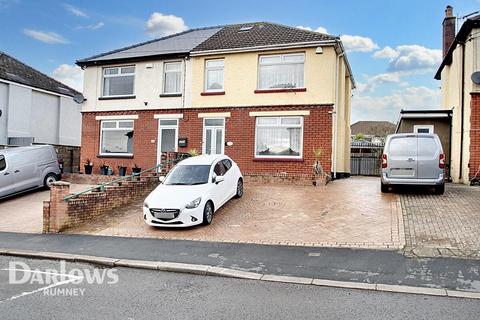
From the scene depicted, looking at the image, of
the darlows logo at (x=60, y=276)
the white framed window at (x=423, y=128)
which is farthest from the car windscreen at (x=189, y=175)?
the white framed window at (x=423, y=128)

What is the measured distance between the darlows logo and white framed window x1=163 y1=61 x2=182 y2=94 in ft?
42.6

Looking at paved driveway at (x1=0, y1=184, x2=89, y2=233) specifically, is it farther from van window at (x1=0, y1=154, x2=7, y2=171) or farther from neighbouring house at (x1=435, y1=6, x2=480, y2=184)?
neighbouring house at (x1=435, y1=6, x2=480, y2=184)

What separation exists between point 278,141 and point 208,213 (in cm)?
774

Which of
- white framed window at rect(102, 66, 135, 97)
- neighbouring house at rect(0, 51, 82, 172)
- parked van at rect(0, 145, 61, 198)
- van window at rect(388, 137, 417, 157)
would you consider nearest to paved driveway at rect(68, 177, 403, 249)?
van window at rect(388, 137, 417, 157)

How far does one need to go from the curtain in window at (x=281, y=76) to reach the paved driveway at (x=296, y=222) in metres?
5.68

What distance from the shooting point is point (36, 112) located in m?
25.4

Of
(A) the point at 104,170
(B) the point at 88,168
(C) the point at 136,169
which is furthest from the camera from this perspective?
(B) the point at 88,168

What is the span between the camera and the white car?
1027 cm

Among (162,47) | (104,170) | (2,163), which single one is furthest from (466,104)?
(2,163)

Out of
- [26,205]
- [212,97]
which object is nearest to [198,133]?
[212,97]

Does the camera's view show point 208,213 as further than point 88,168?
No

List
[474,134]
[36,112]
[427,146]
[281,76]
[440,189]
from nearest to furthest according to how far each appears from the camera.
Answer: [427,146], [440,189], [474,134], [281,76], [36,112]

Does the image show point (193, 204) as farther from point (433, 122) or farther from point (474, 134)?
point (433, 122)

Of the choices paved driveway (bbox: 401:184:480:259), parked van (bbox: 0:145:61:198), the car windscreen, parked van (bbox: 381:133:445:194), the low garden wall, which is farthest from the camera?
parked van (bbox: 0:145:61:198)
